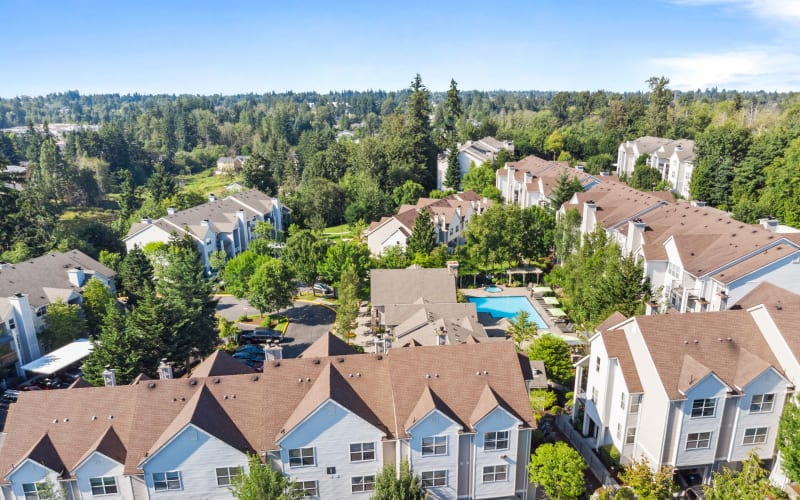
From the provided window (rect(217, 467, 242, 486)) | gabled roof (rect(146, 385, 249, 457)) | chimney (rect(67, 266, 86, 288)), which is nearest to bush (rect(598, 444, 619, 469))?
gabled roof (rect(146, 385, 249, 457))

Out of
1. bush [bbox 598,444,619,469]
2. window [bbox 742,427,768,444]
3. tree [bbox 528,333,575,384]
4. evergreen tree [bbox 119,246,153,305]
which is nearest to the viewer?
window [bbox 742,427,768,444]

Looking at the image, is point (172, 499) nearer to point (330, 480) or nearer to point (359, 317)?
point (330, 480)

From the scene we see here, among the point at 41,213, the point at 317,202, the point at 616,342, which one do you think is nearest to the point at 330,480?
the point at 616,342

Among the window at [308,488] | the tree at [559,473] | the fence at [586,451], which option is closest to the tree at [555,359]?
the fence at [586,451]

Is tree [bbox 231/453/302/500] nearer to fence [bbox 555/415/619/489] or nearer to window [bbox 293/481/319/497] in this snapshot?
window [bbox 293/481/319/497]

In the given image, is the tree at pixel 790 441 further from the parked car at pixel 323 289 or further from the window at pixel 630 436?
the parked car at pixel 323 289
